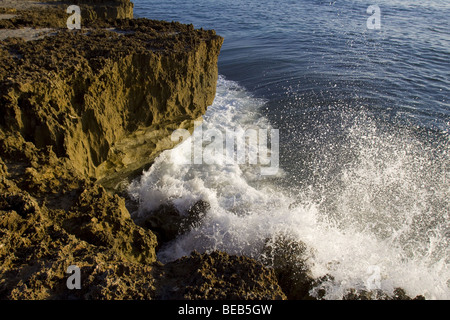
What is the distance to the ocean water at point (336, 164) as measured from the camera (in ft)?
19.1

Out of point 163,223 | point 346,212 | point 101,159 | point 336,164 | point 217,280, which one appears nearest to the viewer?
point 217,280

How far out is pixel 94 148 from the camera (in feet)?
19.1

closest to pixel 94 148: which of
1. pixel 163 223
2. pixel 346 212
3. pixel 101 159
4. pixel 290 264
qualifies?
pixel 101 159

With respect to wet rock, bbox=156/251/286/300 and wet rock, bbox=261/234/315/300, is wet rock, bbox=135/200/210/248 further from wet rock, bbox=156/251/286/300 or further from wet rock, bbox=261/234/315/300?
wet rock, bbox=156/251/286/300

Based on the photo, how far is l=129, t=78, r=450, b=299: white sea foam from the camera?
5309 millimetres

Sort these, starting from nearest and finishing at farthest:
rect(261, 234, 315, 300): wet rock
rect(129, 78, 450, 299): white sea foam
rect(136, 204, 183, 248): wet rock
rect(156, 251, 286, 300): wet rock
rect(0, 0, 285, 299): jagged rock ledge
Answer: rect(156, 251, 286, 300): wet rock < rect(0, 0, 285, 299): jagged rock ledge < rect(261, 234, 315, 300): wet rock < rect(129, 78, 450, 299): white sea foam < rect(136, 204, 183, 248): wet rock

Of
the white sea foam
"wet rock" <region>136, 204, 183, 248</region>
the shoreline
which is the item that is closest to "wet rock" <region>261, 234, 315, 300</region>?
the shoreline

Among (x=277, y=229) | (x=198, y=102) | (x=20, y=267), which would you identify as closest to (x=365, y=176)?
(x=277, y=229)

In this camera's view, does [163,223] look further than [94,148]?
Yes

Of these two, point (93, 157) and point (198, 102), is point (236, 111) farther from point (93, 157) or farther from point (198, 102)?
point (93, 157)

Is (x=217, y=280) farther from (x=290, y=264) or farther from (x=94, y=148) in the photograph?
(x=94, y=148)

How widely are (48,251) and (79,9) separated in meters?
9.33

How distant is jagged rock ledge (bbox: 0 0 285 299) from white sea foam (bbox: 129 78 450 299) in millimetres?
1468

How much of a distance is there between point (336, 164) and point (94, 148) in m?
5.98
